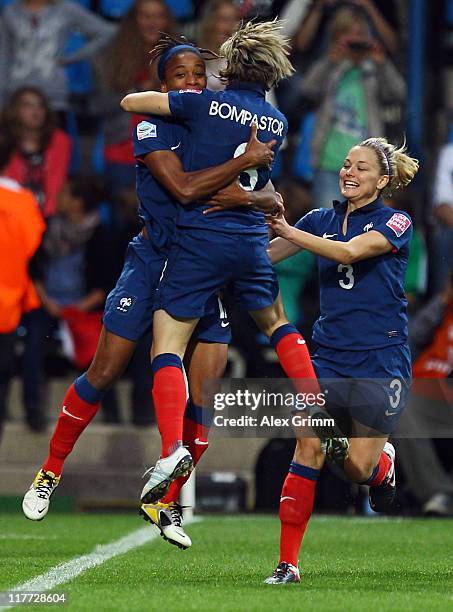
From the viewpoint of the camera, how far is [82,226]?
1159 cm

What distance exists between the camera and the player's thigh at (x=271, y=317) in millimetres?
7000

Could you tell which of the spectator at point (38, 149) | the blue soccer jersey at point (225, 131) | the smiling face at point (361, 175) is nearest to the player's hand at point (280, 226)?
the blue soccer jersey at point (225, 131)

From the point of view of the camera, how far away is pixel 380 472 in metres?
7.02

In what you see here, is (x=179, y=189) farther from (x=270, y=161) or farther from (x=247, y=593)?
(x=247, y=593)

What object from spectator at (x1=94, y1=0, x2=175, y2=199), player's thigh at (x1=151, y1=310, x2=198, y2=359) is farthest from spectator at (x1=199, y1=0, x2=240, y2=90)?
player's thigh at (x1=151, y1=310, x2=198, y2=359)

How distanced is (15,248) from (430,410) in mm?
3055

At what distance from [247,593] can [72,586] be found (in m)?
0.73

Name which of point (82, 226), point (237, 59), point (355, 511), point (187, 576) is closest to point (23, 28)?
point (82, 226)

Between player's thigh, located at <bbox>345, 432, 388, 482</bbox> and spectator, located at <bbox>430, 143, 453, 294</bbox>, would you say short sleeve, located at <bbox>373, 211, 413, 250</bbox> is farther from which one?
spectator, located at <bbox>430, 143, 453, 294</bbox>

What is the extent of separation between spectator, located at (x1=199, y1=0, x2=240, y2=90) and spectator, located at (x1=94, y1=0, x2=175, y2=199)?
44 centimetres

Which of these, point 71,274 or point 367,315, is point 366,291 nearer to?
point 367,315

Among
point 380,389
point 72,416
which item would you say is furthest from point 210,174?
point 72,416

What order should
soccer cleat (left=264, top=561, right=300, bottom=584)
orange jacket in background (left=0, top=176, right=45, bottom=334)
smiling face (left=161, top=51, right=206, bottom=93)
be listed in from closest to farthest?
soccer cleat (left=264, top=561, right=300, bottom=584)
smiling face (left=161, top=51, right=206, bottom=93)
orange jacket in background (left=0, top=176, right=45, bottom=334)

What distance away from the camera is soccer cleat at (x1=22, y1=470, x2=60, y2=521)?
706 cm
